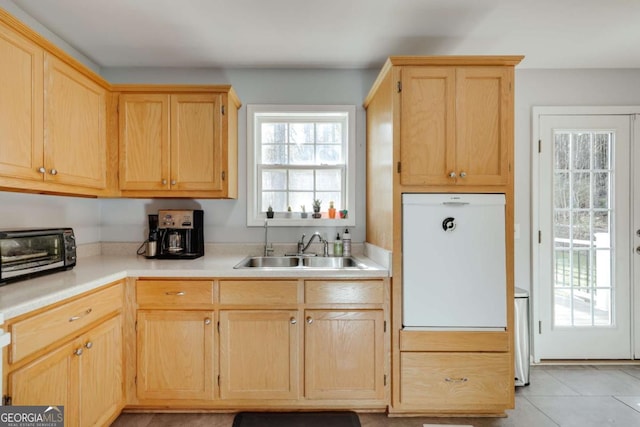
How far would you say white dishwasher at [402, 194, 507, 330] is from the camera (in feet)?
6.73

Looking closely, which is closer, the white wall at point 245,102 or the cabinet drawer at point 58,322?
the cabinet drawer at point 58,322

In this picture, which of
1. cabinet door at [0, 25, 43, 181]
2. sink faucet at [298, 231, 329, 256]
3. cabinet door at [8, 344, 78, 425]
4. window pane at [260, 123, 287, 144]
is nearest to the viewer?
cabinet door at [8, 344, 78, 425]

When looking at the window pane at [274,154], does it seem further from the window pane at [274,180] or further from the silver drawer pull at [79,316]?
the silver drawer pull at [79,316]

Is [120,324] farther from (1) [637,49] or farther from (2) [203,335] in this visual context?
(1) [637,49]

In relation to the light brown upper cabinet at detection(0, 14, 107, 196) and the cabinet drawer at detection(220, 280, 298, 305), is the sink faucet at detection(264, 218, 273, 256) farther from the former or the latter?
the light brown upper cabinet at detection(0, 14, 107, 196)

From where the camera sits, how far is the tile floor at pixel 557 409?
6.77 feet

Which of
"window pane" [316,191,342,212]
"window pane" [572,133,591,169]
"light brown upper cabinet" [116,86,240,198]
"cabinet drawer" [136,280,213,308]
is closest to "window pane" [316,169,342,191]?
"window pane" [316,191,342,212]

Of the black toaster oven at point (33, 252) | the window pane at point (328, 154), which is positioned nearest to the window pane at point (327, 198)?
the window pane at point (328, 154)

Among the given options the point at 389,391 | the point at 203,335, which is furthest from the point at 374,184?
the point at 203,335

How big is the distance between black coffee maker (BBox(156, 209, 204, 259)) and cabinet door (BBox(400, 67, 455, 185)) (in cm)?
161

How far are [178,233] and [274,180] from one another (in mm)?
895

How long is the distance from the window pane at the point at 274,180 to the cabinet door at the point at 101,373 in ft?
4.93

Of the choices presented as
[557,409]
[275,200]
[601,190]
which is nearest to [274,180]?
[275,200]

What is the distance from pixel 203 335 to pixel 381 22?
229 cm
